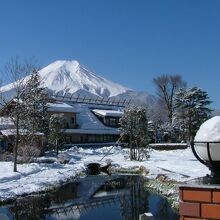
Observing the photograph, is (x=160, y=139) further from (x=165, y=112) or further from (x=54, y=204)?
(x=54, y=204)

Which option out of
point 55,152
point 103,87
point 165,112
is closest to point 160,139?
point 165,112

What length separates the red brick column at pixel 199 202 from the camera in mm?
2893

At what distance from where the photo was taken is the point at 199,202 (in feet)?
9.61

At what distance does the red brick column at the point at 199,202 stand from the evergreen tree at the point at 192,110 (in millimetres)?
46051

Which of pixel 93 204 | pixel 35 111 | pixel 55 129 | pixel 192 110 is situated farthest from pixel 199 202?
pixel 192 110

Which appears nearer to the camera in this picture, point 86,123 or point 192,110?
point 192,110

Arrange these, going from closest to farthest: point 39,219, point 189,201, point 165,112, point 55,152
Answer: point 189,201, point 39,219, point 55,152, point 165,112

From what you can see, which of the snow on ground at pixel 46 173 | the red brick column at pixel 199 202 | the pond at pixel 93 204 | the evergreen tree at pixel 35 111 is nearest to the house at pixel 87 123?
the evergreen tree at pixel 35 111

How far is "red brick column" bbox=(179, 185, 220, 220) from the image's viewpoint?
289cm

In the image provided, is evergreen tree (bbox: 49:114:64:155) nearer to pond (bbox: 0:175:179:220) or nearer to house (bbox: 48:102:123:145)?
house (bbox: 48:102:123:145)

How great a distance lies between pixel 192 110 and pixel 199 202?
47.2 metres

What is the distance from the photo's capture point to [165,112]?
7000cm

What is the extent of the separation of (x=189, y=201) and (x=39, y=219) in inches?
477

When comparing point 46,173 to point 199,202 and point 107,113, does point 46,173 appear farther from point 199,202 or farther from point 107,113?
point 107,113
